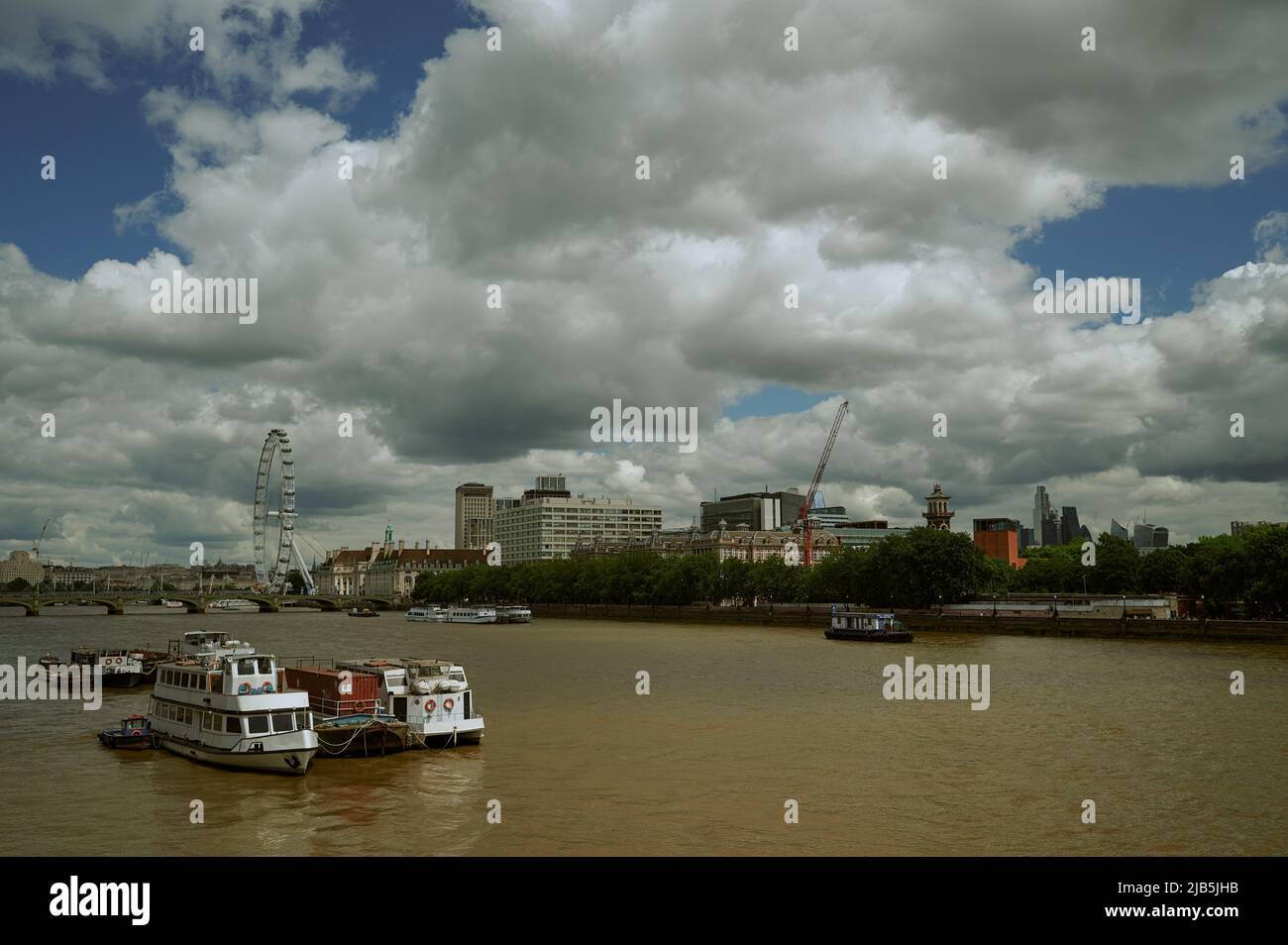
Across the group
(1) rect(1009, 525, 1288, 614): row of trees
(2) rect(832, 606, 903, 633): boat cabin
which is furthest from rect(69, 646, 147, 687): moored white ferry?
(1) rect(1009, 525, 1288, 614): row of trees

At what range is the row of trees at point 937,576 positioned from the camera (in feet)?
275

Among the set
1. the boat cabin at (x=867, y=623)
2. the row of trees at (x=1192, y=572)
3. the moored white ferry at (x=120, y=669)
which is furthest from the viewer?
the boat cabin at (x=867, y=623)

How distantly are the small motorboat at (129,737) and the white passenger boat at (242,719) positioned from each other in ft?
2.60

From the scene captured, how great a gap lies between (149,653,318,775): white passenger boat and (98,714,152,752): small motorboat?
0.79 m

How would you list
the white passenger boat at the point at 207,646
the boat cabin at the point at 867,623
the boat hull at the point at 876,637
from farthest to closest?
the boat cabin at the point at 867,623 < the boat hull at the point at 876,637 < the white passenger boat at the point at 207,646

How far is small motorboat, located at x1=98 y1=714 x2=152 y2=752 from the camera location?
34.5 m

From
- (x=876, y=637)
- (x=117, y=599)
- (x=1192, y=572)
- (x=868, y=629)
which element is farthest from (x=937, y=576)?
(x=117, y=599)

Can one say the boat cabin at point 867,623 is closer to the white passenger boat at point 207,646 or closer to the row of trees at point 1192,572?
the row of trees at point 1192,572

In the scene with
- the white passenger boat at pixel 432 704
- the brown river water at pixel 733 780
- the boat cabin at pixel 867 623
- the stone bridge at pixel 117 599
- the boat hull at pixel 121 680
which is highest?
the white passenger boat at pixel 432 704

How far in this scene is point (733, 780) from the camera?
92.4 ft

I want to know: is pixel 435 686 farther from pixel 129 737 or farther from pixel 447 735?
pixel 129 737

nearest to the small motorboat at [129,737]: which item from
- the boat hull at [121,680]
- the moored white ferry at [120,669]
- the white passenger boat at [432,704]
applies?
the white passenger boat at [432,704]
